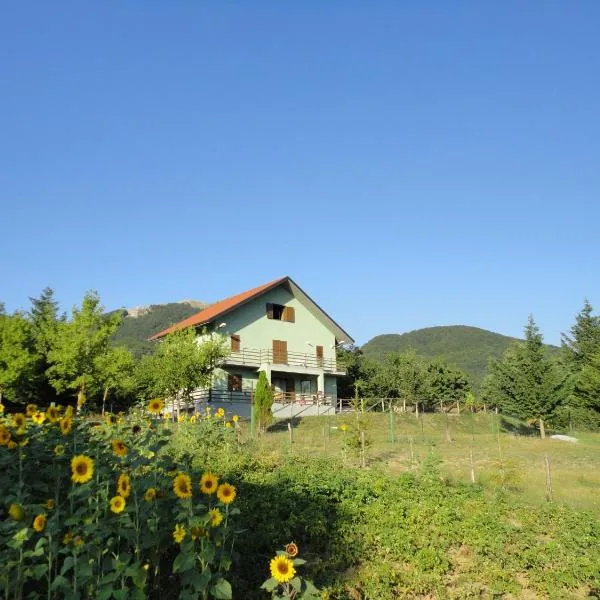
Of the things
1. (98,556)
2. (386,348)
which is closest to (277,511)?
(98,556)

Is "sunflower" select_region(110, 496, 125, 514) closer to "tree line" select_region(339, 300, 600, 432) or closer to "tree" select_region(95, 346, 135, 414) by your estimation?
"tree line" select_region(339, 300, 600, 432)

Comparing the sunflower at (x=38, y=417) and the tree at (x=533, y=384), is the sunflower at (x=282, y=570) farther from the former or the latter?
the tree at (x=533, y=384)

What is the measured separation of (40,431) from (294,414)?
29.8 metres

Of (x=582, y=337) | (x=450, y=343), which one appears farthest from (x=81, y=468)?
(x=450, y=343)

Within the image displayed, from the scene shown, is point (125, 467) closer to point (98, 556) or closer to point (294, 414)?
point (98, 556)

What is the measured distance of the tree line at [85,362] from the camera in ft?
79.6

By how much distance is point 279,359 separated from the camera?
35688mm

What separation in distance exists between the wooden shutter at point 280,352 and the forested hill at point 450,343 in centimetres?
6022

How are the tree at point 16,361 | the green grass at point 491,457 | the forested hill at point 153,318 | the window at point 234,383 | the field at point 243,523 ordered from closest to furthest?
1. the field at point 243,523
2. the green grass at point 491,457
3. the tree at point 16,361
4. the window at point 234,383
5. the forested hill at point 153,318

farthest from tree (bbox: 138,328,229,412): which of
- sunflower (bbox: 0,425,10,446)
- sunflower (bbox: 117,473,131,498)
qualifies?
sunflower (bbox: 117,473,131,498)

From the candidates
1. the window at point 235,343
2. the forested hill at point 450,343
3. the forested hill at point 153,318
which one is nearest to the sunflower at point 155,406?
the window at point 235,343

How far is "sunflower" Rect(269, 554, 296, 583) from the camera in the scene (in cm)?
356

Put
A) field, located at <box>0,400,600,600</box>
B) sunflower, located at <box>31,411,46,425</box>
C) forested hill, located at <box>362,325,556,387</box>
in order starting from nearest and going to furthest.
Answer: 1. field, located at <box>0,400,600,600</box>
2. sunflower, located at <box>31,411,46,425</box>
3. forested hill, located at <box>362,325,556,387</box>

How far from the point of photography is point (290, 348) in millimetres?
36500
